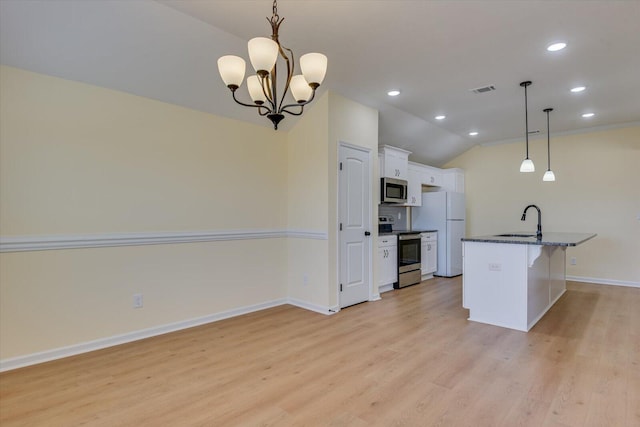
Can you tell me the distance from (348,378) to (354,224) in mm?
2146

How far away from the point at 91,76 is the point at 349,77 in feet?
7.87

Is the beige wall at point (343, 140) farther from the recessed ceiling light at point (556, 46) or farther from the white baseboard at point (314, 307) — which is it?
the recessed ceiling light at point (556, 46)

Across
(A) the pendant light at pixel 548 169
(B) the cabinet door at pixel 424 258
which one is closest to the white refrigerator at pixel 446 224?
(B) the cabinet door at pixel 424 258

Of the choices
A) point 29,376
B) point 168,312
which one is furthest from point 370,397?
point 29,376

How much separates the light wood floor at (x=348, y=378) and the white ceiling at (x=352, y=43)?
7.70 feet

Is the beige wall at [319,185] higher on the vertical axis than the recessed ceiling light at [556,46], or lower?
lower

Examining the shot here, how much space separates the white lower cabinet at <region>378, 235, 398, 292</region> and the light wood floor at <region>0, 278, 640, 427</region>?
1.26 m

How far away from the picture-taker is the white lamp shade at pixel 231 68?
6.35ft

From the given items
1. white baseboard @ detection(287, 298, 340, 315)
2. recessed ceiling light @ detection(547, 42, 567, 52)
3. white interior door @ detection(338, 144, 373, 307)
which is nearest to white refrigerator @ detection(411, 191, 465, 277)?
white interior door @ detection(338, 144, 373, 307)

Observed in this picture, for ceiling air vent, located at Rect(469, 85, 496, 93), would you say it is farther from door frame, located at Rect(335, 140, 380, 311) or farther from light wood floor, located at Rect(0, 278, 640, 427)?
light wood floor, located at Rect(0, 278, 640, 427)

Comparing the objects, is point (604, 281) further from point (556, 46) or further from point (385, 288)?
point (556, 46)

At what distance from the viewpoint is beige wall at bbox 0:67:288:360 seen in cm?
254

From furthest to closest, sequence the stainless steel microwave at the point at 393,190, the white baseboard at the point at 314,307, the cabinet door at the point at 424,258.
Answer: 1. the cabinet door at the point at 424,258
2. the stainless steel microwave at the point at 393,190
3. the white baseboard at the point at 314,307

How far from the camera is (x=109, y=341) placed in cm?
291
